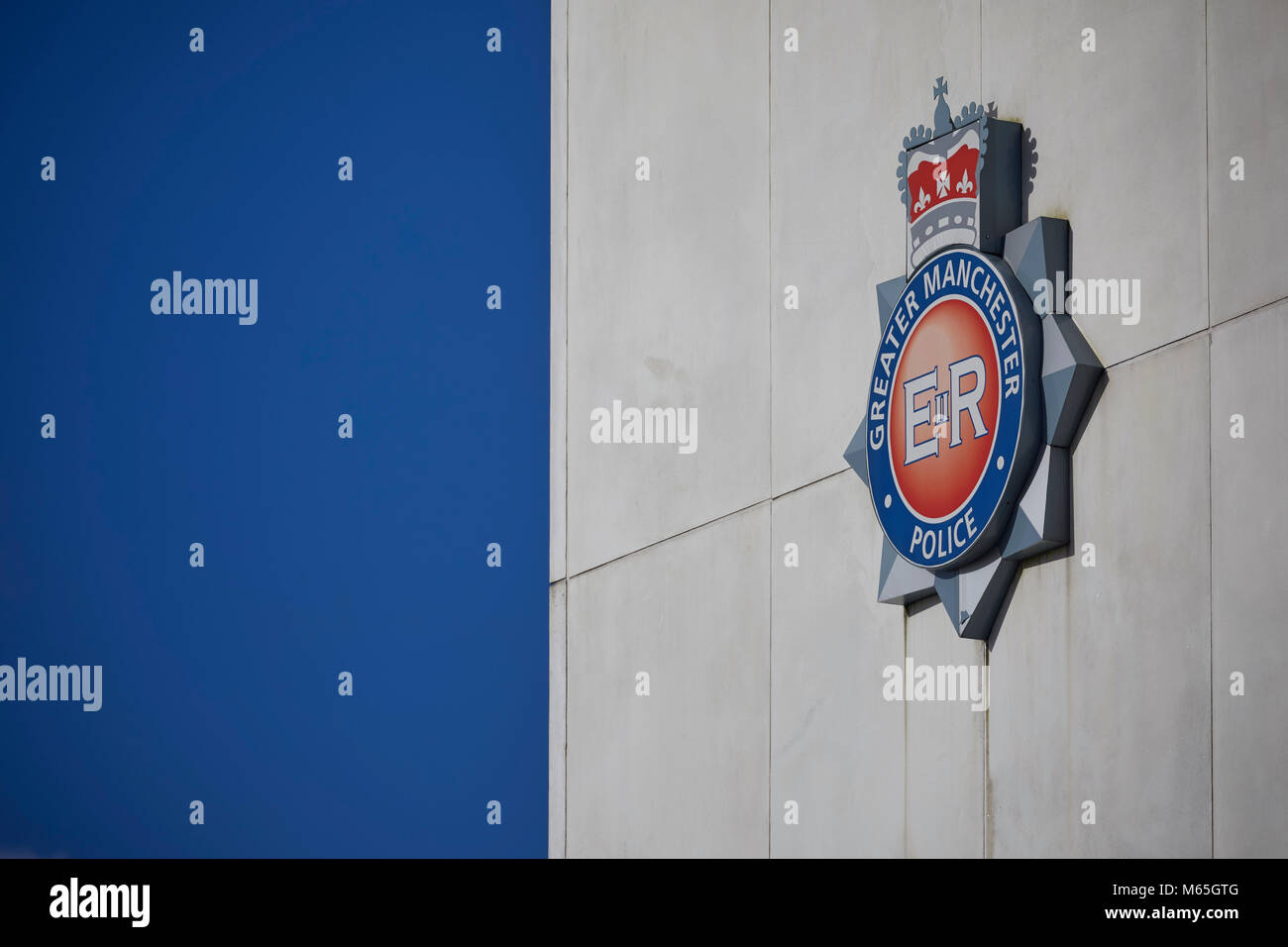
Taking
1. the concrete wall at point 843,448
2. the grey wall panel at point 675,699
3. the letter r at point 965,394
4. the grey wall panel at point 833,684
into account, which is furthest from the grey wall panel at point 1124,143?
the grey wall panel at point 675,699

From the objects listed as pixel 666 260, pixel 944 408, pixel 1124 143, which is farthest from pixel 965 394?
pixel 666 260

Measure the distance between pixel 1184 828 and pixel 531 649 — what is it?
15.6 feet

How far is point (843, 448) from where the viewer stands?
4270 millimetres

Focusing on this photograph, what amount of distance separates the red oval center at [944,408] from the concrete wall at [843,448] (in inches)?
11.4

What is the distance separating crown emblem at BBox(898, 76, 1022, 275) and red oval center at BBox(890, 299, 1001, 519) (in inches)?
7.8

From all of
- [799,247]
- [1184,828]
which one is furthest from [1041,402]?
[799,247]

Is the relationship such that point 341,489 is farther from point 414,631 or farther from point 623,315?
point 623,315

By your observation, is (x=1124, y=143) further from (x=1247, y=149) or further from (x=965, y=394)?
(x=965, y=394)

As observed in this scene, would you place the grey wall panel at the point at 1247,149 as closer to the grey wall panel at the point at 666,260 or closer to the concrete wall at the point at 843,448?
the concrete wall at the point at 843,448

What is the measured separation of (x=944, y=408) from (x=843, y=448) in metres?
0.70

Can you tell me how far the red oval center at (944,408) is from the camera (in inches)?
135

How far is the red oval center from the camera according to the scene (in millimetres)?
3422

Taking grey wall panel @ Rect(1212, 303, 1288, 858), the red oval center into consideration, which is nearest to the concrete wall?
grey wall panel @ Rect(1212, 303, 1288, 858)

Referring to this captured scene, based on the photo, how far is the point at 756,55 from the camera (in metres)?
4.98
